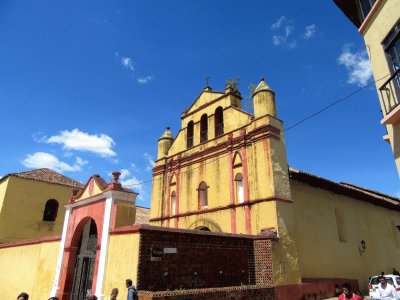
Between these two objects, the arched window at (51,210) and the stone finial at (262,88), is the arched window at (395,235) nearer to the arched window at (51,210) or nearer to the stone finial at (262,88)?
the stone finial at (262,88)

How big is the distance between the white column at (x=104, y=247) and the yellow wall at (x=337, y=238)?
8.17m

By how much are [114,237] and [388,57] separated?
31.8 ft

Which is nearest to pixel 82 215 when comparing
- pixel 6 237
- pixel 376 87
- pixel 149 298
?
pixel 149 298

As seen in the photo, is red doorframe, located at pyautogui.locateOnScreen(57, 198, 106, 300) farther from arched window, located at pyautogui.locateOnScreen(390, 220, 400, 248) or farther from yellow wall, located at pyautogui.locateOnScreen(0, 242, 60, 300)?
arched window, located at pyautogui.locateOnScreen(390, 220, 400, 248)

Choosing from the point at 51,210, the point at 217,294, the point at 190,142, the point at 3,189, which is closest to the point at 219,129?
the point at 190,142

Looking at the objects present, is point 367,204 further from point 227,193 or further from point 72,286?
point 72,286

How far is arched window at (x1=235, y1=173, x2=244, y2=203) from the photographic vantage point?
1430cm

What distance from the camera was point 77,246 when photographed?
1224cm

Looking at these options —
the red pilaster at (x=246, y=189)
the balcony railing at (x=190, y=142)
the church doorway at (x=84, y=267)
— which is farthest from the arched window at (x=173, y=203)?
the church doorway at (x=84, y=267)

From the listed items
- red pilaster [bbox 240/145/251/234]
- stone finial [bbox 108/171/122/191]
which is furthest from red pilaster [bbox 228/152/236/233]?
stone finial [bbox 108/171/122/191]

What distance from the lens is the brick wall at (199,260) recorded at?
8.70 metres

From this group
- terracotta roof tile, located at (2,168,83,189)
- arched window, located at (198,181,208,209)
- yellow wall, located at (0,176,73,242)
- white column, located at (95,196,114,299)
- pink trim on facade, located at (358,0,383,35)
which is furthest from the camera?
terracotta roof tile, located at (2,168,83,189)

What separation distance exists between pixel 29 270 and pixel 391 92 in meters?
15.6

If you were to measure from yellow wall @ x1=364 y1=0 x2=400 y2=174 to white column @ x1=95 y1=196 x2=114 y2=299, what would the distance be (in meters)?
8.70
